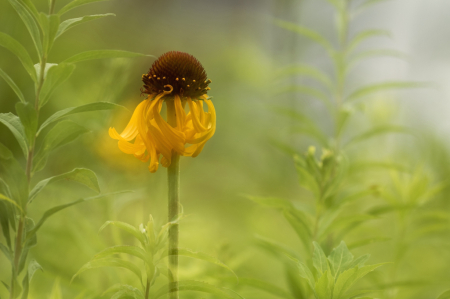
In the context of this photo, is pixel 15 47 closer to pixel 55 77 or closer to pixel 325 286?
pixel 55 77

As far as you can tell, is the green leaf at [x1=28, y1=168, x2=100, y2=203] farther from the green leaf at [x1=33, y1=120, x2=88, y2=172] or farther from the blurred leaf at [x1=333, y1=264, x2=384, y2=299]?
the blurred leaf at [x1=333, y1=264, x2=384, y2=299]

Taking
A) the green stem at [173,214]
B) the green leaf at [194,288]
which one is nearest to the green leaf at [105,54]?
the green stem at [173,214]

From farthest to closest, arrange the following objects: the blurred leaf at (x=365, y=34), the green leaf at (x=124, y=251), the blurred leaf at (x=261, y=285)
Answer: the blurred leaf at (x=365, y=34) < the blurred leaf at (x=261, y=285) < the green leaf at (x=124, y=251)

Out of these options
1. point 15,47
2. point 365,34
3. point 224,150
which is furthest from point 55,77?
point 224,150

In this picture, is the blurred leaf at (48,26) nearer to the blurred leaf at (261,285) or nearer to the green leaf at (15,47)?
the green leaf at (15,47)

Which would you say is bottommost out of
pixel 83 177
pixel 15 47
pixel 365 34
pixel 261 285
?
pixel 261 285
